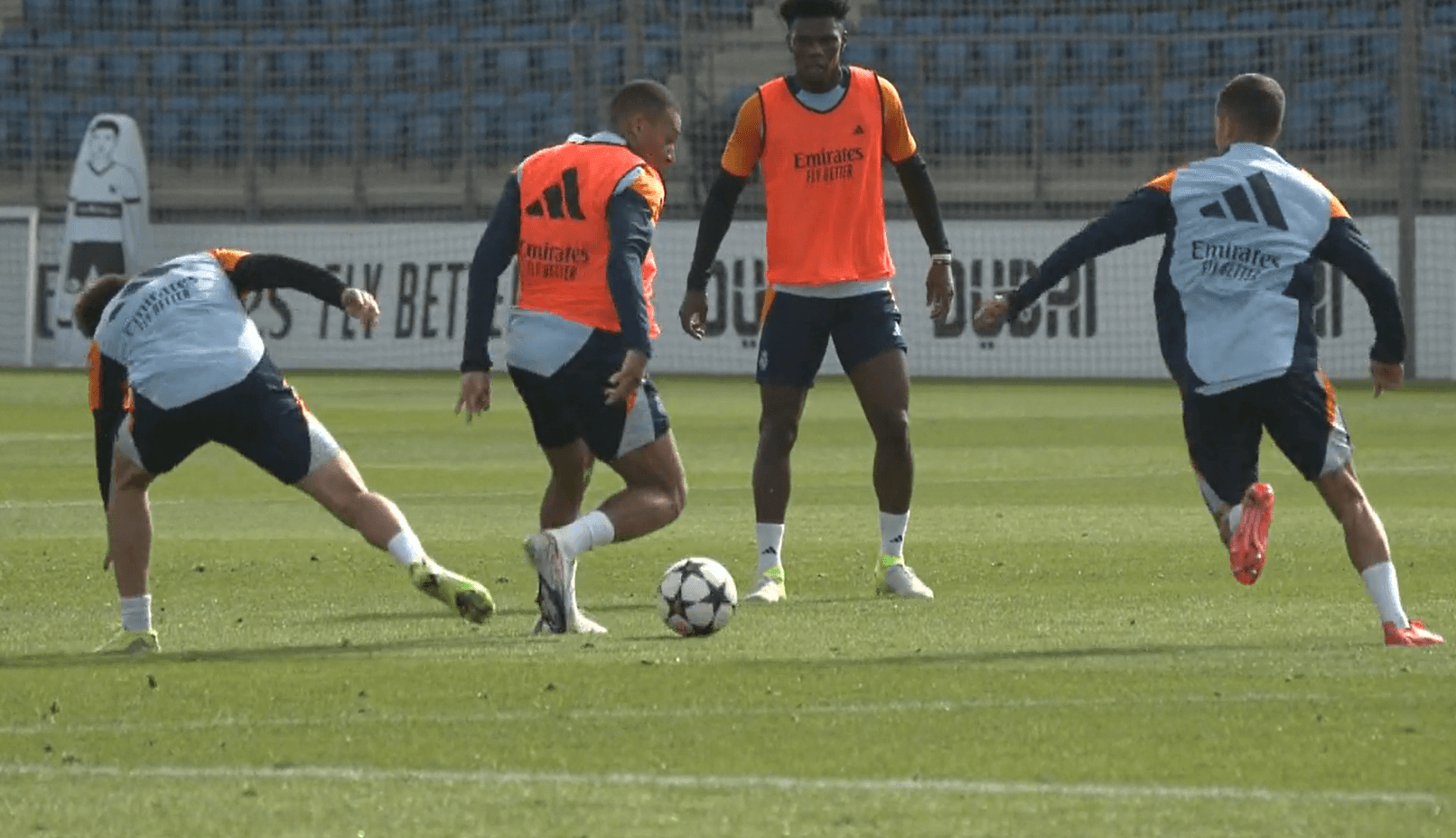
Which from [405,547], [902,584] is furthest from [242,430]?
[902,584]

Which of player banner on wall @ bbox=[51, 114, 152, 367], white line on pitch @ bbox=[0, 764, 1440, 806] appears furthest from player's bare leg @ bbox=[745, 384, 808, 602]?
player banner on wall @ bbox=[51, 114, 152, 367]

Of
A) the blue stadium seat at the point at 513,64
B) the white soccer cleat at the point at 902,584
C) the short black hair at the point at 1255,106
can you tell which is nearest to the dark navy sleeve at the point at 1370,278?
the short black hair at the point at 1255,106

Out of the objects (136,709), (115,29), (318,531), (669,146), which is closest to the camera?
(136,709)

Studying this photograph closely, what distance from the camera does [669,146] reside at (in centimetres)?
790

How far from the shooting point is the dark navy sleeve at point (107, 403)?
7434 millimetres

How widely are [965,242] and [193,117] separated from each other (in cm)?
917

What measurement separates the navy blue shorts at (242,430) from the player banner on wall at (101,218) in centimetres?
1829

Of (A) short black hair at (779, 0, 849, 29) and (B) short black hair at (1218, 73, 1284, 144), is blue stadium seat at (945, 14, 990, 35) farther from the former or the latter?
(B) short black hair at (1218, 73, 1284, 144)

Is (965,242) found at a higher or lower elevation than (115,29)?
lower

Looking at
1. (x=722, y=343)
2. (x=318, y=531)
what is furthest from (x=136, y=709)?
(x=722, y=343)

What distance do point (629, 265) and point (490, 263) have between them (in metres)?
0.52

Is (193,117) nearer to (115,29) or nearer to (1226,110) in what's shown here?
(115,29)

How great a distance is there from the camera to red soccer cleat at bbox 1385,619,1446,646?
700 centimetres

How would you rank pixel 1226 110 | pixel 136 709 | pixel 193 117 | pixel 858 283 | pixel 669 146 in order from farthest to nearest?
pixel 193 117 → pixel 858 283 → pixel 669 146 → pixel 1226 110 → pixel 136 709
